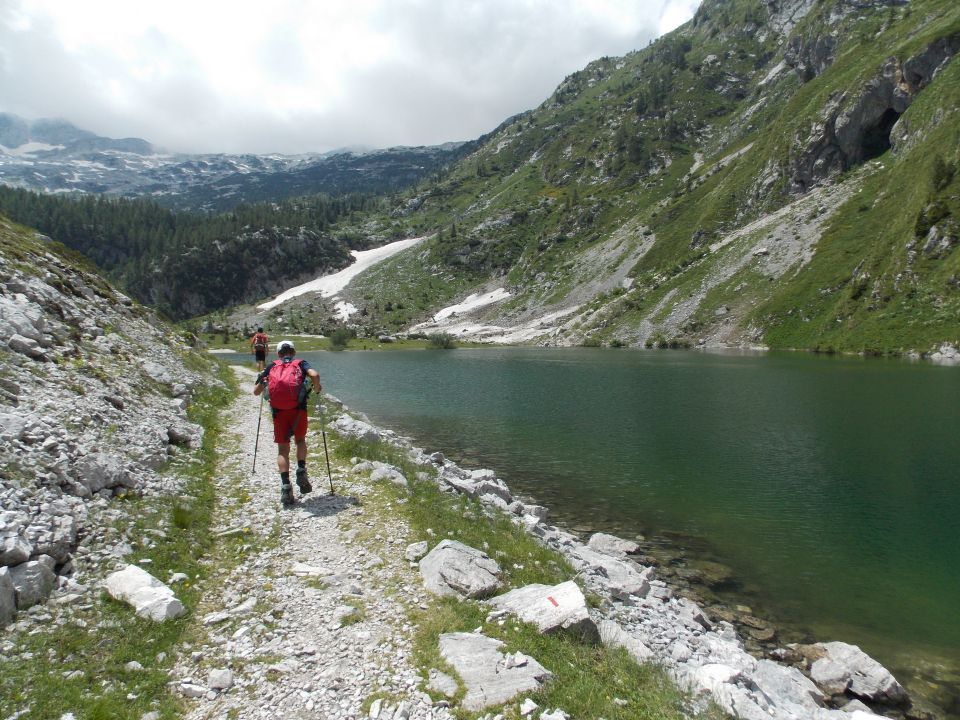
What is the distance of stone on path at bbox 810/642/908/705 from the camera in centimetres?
1087

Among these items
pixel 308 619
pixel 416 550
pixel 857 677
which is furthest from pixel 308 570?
pixel 857 677

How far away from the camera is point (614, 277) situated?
542 ft

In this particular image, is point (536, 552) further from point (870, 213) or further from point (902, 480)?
point (870, 213)

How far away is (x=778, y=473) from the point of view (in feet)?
86.7

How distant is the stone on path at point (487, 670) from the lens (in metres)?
6.79

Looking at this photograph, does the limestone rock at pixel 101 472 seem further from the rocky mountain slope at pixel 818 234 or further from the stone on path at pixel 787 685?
the rocky mountain slope at pixel 818 234

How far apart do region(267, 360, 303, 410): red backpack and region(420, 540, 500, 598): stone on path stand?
5797 millimetres

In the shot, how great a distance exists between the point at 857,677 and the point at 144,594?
567 inches

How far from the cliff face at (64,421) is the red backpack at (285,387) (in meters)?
3.38

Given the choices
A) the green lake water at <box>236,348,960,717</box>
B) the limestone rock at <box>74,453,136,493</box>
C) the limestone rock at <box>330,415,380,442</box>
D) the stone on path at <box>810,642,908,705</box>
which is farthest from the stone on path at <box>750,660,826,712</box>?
the limestone rock at <box>330,415,380,442</box>

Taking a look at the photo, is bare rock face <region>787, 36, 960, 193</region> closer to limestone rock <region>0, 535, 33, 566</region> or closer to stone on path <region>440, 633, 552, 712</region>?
stone on path <region>440, 633, 552, 712</region>

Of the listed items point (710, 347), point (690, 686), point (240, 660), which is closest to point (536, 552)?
point (690, 686)

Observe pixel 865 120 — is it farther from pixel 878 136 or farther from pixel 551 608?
pixel 551 608

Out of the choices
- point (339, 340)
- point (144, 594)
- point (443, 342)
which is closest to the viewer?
point (144, 594)
